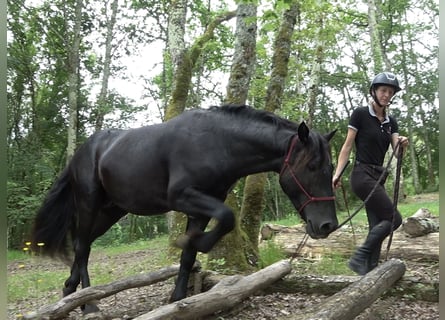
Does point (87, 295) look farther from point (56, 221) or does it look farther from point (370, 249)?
point (370, 249)

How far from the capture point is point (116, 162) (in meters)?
4.67

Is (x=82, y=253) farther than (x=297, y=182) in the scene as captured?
Yes

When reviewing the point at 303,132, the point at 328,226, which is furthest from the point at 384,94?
the point at 328,226

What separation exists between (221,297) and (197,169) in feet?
4.11

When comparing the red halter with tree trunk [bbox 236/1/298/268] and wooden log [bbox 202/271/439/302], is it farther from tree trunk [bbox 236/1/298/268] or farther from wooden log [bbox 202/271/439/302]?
tree trunk [bbox 236/1/298/268]

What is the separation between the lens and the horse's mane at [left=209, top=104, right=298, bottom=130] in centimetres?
412

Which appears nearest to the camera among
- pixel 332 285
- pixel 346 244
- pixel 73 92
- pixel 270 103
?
pixel 332 285

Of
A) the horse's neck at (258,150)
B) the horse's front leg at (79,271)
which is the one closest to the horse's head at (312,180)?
the horse's neck at (258,150)

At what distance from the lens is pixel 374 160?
185 inches

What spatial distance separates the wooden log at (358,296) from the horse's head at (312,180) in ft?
1.92

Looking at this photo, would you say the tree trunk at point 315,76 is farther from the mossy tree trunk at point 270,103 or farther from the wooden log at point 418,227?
the wooden log at point 418,227

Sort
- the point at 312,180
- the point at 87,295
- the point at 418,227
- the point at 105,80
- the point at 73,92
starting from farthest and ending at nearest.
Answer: the point at 105,80, the point at 73,92, the point at 418,227, the point at 87,295, the point at 312,180

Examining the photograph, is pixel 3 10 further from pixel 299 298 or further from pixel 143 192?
pixel 299 298

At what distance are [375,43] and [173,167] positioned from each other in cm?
1433
